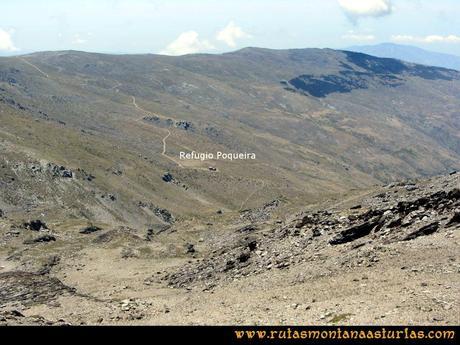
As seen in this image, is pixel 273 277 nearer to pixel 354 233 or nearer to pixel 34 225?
pixel 354 233

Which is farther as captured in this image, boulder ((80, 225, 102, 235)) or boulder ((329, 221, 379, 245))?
boulder ((80, 225, 102, 235))

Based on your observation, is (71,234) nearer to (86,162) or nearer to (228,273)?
(228,273)

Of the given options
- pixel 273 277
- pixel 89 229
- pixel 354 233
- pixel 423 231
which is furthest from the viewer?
pixel 89 229

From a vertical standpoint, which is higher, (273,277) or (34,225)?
(273,277)

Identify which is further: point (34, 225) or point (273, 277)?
point (34, 225)

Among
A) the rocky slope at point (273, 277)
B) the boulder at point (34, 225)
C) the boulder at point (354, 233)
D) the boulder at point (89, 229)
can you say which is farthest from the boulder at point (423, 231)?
the boulder at point (34, 225)

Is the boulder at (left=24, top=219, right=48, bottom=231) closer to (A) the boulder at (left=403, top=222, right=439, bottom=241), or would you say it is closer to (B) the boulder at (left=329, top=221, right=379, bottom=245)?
(B) the boulder at (left=329, top=221, right=379, bottom=245)

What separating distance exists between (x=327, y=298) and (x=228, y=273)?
56.6 feet

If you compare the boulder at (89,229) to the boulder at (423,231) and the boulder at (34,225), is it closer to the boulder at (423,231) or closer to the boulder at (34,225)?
the boulder at (34,225)

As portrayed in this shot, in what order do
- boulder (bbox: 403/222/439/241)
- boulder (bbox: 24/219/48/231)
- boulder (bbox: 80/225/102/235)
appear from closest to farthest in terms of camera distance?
boulder (bbox: 403/222/439/241) → boulder (bbox: 24/219/48/231) → boulder (bbox: 80/225/102/235)

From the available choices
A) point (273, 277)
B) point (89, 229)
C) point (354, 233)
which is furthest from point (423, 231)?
point (89, 229)

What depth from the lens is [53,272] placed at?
2403 inches

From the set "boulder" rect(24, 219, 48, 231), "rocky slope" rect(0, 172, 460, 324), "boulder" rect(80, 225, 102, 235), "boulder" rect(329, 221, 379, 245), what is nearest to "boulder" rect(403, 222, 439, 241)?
"rocky slope" rect(0, 172, 460, 324)

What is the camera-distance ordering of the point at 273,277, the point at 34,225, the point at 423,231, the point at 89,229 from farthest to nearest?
the point at 89,229
the point at 34,225
the point at 273,277
the point at 423,231
